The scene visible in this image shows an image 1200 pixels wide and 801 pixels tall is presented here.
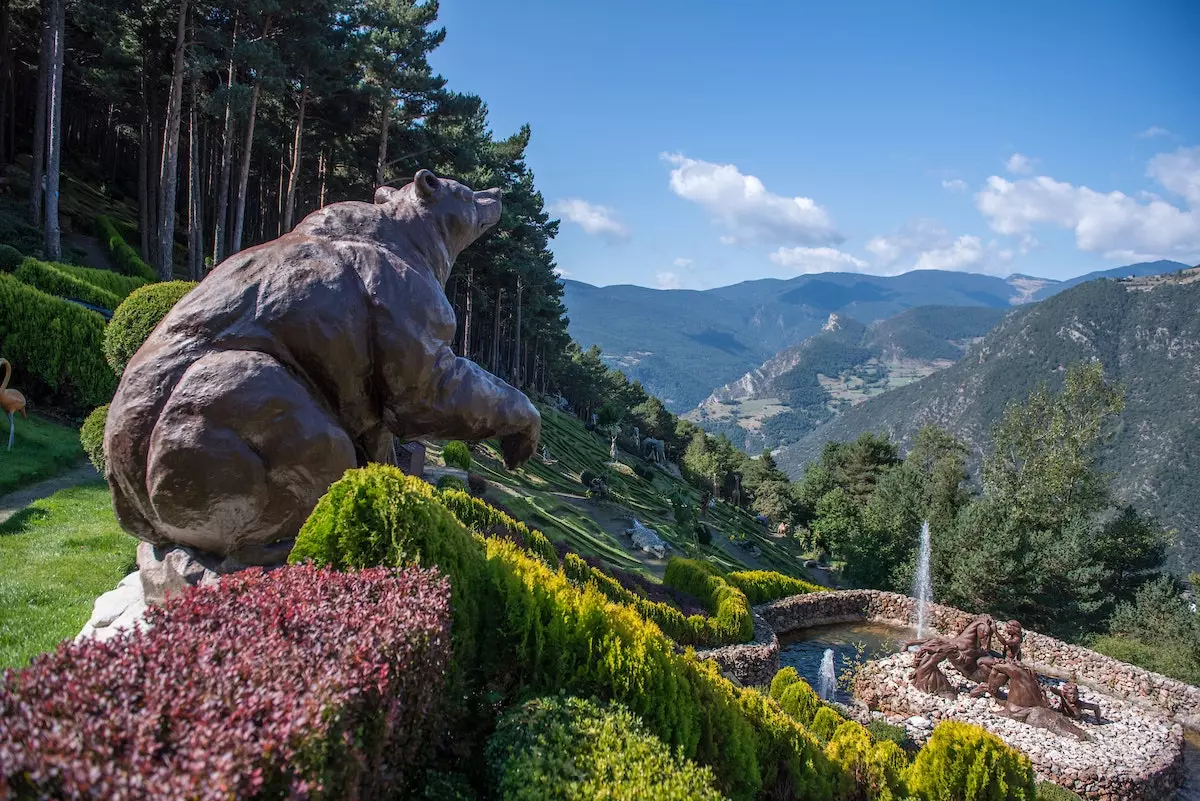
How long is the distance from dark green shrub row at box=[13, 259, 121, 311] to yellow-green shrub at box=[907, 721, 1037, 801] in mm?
19628

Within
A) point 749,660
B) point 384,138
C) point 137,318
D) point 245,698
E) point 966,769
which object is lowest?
point 749,660

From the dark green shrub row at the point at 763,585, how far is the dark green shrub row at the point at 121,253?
2409 cm

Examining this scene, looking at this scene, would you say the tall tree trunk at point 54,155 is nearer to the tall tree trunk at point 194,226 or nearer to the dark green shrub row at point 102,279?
the dark green shrub row at point 102,279

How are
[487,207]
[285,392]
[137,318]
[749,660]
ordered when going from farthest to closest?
1. [749,660]
2. [137,318]
3. [487,207]
4. [285,392]

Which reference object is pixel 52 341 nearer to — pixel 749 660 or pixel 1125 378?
pixel 749 660

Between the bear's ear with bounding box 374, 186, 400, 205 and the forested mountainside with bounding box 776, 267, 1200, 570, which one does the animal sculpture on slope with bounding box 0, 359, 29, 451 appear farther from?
the forested mountainside with bounding box 776, 267, 1200, 570

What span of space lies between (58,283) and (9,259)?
3.44 metres

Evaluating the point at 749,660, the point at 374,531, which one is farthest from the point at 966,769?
the point at 374,531

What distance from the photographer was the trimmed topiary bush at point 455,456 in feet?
64.4

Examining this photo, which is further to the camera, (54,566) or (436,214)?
(54,566)

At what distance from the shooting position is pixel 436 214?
6.74 metres

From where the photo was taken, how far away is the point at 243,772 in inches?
83.6

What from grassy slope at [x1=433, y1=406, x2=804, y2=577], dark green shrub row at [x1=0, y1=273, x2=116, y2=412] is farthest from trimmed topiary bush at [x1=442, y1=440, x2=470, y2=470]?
dark green shrub row at [x1=0, y1=273, x2=116, y2=412]

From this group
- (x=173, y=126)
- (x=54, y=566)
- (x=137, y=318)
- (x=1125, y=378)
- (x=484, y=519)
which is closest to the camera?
(x=137, y=318)
